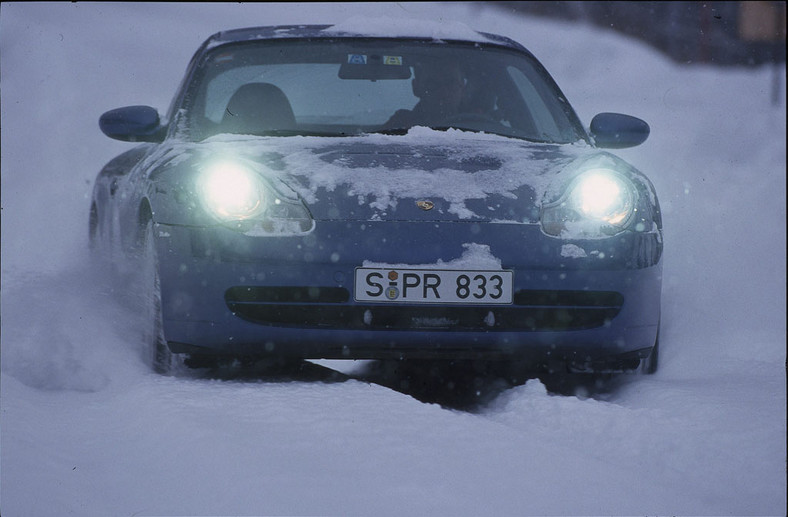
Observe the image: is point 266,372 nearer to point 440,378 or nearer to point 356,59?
point 440,378

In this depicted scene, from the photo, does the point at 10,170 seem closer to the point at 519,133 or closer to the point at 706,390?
the point at 519,133

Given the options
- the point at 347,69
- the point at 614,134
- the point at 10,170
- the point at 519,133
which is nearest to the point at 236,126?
the point at 347,69

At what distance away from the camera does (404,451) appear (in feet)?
8.61

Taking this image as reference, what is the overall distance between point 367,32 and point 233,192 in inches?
64.5

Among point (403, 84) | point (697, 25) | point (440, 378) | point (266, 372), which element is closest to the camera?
point (266, 372)

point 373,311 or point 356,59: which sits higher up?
point 356,59

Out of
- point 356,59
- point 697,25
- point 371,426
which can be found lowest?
point 371,426

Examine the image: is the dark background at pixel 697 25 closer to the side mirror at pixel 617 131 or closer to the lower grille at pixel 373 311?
the side mirror at pixel 617 131

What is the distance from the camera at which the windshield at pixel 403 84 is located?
4.37 metres

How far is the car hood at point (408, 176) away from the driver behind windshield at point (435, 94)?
0.51m

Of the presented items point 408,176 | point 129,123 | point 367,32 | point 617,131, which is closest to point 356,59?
point 367,32

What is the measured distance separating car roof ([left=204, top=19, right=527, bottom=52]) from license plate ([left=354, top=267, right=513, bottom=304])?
1710 mm

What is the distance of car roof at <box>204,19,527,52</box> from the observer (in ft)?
15.6

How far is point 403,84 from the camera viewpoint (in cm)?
513
